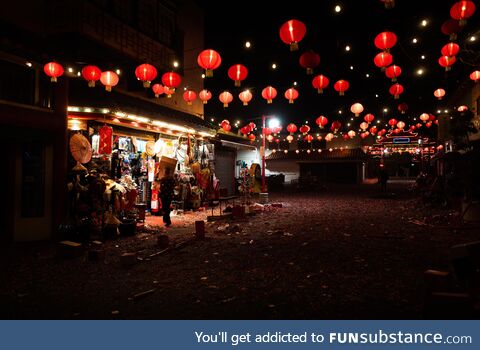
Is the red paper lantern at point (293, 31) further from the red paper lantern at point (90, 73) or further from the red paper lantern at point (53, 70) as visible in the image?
the red paper lantern at point (53, 70)

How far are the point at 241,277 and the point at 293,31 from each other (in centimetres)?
654

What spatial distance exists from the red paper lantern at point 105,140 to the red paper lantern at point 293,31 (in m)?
6.66

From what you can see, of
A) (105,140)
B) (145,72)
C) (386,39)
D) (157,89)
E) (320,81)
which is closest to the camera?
(386,39)

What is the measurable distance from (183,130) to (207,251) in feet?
29.5

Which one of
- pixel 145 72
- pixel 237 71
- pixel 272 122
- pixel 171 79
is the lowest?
pixel 237 71

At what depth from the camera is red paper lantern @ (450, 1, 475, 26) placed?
8836 millimetres

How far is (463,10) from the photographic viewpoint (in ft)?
29.1

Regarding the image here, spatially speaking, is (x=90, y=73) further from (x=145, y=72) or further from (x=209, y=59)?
(x=209, y=59)

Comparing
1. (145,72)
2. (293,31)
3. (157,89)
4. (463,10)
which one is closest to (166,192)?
(145,72)

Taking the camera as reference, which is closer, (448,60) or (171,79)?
(448,60)

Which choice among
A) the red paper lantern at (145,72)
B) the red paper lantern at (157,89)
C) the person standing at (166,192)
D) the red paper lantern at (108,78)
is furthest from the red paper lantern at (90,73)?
the person standing at (166,192)

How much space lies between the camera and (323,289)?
20.0 feet

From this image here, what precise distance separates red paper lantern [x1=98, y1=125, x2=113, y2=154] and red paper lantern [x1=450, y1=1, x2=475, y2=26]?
36.2 ft

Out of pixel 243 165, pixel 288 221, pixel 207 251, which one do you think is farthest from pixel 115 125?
pixel 243 165
